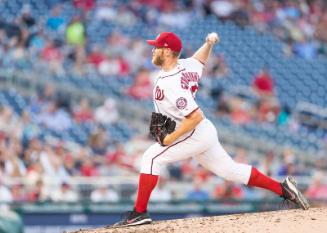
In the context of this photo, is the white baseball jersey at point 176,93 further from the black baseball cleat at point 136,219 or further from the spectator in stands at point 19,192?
the spectator in stands at point 19,192

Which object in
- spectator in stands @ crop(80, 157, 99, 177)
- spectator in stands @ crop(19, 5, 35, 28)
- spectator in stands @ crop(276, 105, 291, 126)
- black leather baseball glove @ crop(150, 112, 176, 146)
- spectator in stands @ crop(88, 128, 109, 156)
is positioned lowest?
black leather baseball glove @ crop(150, 112, 176, 146)

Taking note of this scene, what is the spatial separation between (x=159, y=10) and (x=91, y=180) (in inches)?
271

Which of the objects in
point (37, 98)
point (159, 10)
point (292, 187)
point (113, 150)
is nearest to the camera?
point (292, 187)

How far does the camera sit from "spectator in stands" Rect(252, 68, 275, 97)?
1761cm

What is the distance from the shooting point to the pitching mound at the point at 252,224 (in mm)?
8281

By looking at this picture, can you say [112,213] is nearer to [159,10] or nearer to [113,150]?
[113,150]

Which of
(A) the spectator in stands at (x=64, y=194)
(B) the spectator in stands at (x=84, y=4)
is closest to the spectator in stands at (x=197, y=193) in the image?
(A) the spectator in stands at (x=64, y=194)

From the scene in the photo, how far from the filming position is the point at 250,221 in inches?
338

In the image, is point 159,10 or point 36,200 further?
point 159,10

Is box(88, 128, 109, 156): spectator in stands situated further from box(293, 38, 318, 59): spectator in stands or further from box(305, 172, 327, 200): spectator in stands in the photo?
box(293, 38, 318, 59): spectator in stands

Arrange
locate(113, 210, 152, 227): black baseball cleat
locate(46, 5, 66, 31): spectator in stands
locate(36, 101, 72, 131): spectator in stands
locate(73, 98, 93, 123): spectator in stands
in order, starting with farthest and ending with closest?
1. locate(46, 5, 66, 31): spectator in stands
2. locate(73, 98, 93, 123): spectator in stands
3. locate(36, 101, 72, 131): spectator in stands
4. locate(113, 210, 152, 227): black baseball cleat

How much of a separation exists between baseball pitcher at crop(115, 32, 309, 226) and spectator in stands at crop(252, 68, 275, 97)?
29.8 ft

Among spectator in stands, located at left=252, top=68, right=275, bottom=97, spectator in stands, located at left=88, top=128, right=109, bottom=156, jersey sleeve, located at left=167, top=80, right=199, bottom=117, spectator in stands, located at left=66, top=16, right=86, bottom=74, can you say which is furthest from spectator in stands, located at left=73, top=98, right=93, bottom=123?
jersey sleeve, located at left=167, top=80, right=199, bottom=117

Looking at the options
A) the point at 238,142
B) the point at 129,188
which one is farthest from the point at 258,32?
the point at 129,188
